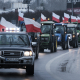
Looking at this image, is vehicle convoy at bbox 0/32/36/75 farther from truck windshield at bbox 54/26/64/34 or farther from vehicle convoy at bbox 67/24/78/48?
vehicle convoy at bbox 67/24/78/48

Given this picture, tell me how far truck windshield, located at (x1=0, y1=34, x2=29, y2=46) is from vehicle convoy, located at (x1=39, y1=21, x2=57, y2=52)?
13807 millimetres

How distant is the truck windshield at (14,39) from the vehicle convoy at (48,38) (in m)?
13.8

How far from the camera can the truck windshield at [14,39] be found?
1418 cm

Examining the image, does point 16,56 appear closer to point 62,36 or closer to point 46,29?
point 46,29

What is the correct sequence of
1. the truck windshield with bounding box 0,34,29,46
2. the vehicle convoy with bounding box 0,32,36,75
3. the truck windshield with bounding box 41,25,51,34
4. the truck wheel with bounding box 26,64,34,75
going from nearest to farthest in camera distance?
1. the vehicle convoy with bounding box 0,32,36,75
2. the truck wheel with bounding box 26,64,34,75
3. the truck windshield with bounding box 0,34,29,46
4. the truck windshield with bounding box 41,25,51,34

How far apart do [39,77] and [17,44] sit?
167 centimetres

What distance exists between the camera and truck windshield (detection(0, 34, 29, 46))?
14183 mm

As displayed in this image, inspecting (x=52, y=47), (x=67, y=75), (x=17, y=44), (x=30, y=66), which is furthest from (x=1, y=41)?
(x=52, y=47)

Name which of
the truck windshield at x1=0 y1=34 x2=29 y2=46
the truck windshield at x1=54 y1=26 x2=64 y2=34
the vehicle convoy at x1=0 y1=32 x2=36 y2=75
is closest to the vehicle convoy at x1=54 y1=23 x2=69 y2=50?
the truck windshield at x1=54 y1=26 x2=64 y2=34

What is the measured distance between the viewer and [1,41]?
1427 cm

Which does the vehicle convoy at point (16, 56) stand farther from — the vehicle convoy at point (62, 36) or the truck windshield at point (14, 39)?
the vehicle convoy at point (62, 36)

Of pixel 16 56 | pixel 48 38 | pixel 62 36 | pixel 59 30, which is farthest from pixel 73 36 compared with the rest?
pixel 16 56

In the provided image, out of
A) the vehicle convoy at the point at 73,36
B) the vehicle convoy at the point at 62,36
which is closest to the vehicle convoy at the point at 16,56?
the vehicle convoy at the point at 62,36

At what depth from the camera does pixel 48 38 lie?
28.8 m
